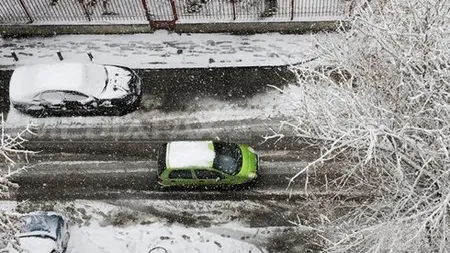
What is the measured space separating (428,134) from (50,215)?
36.4ft

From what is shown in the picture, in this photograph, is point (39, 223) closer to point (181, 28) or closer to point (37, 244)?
point (37, 244)

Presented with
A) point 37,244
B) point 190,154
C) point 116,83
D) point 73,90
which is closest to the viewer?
point 37,244

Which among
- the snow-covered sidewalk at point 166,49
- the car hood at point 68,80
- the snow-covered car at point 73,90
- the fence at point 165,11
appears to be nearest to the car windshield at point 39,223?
the snow-covered car at point 73,90

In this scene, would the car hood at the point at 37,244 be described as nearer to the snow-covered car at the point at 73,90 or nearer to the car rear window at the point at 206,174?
the car rear window at the point at 206,174

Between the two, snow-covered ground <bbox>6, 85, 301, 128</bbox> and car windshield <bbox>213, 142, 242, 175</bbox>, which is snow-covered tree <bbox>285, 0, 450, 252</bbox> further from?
snow-covered ground <bbox>6, 85, 301, 128</bbox>

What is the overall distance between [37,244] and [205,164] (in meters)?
5.21

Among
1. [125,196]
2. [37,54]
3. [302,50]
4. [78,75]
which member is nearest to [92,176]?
[125,196]

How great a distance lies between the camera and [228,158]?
19594 millimetres

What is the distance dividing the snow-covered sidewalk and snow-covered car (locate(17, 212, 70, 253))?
649 centimetres

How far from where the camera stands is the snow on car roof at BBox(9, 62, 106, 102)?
68.8 ft

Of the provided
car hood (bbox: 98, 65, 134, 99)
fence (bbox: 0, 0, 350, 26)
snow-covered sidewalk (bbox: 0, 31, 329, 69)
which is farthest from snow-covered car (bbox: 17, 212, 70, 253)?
fence (bbox: 0, 0, 350, 26)

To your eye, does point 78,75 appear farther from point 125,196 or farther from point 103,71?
point 125,196

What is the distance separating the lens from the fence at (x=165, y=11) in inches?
893

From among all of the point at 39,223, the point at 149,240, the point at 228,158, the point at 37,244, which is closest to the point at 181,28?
the point at 228,158
